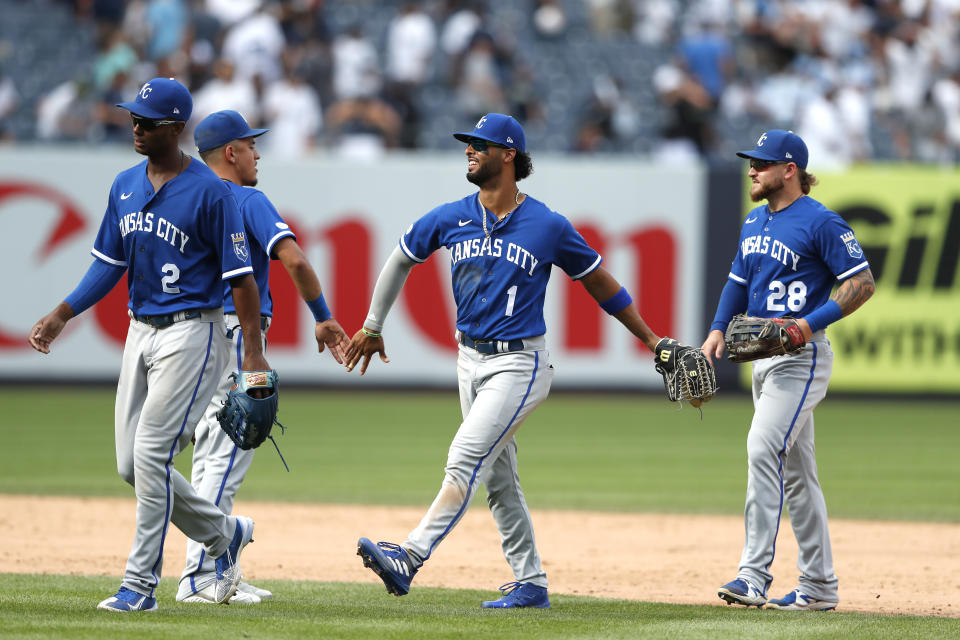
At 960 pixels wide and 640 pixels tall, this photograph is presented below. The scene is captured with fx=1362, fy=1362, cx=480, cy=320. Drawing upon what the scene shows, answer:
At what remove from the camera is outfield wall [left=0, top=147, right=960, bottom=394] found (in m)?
16.7

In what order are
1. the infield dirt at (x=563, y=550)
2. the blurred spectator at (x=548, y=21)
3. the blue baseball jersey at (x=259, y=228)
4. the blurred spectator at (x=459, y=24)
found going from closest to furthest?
the blue baseball jersey at (x=259, y=228) → the infield dirt at (x=563, y=550) → the blurred spectator at (x=459, y=24) → the blurred spectator at (x=548, y=21)

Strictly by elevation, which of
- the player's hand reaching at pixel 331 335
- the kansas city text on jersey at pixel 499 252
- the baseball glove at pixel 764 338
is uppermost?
the kansas city text on jersey at pixel 499 252

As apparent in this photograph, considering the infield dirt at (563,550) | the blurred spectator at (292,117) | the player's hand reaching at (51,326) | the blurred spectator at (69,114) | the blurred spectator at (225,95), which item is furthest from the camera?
the blurred spectator at (292,117)

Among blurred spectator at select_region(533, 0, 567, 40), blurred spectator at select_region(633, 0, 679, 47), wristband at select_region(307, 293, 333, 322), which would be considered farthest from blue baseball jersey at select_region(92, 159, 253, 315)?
blurred spectator at select_region(633, 0, 679, 47)

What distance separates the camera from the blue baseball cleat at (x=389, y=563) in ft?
17.9

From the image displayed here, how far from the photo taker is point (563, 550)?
8.52 meters

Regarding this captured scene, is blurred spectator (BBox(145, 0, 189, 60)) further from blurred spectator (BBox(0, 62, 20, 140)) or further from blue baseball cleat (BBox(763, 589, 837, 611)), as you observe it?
blue baseball cleat (BBox(763, 589, 837, 611))

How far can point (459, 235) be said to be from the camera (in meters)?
6.14

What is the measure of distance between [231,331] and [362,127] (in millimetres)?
11994

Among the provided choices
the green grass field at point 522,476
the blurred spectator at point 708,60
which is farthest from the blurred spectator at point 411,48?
the green grass field at point 522,476

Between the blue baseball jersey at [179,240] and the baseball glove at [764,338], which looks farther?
the baseball glove at [764,338]

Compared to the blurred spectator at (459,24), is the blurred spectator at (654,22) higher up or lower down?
higher up

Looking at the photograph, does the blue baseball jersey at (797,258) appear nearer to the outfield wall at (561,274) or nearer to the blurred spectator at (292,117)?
the outfield wall at (561,274)

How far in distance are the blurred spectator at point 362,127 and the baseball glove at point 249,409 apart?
12.2 m
